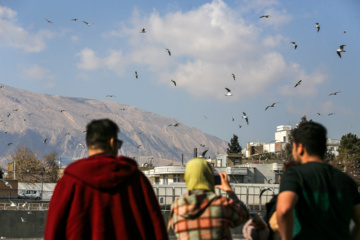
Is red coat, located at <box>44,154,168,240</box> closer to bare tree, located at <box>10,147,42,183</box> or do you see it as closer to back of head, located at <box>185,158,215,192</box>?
back of head, located at <box>185,158,215,192</box>

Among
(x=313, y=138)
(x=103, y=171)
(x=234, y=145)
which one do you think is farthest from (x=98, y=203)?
(x=234, y=145)

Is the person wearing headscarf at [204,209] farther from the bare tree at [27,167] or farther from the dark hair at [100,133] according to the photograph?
the bare tree at [27,167]

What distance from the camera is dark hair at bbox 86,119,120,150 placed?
17.0 feet

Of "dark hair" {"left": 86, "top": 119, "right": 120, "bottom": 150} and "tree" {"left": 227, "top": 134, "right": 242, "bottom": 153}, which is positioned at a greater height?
"tree" {"left": 227, "top": 134, "right": 242, "bottom": 153}

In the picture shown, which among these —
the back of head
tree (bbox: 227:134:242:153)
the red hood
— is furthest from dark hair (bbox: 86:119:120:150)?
tree (bbox: 227:134:242:153)

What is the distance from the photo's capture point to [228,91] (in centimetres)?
3650

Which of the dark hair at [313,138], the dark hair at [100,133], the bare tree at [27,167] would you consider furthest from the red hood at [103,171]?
the bare tree at [27,167]

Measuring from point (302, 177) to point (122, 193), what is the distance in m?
1.31

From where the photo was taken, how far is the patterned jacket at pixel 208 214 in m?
5.62

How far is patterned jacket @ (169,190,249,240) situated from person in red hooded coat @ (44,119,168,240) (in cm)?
63

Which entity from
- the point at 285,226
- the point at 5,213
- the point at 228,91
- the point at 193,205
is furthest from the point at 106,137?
the point at 228,91

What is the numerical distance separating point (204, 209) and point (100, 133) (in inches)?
44.0

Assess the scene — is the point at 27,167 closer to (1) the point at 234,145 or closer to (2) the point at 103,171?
(1) the point at 234,145

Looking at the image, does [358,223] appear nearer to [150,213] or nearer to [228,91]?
[150,213]
